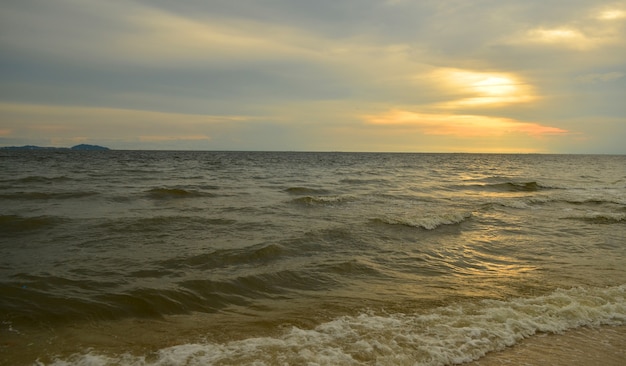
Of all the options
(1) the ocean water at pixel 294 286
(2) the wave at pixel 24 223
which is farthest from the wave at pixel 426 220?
(2) the wave at pixel 24 223

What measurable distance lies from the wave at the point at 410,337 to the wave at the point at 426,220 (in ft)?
21.1

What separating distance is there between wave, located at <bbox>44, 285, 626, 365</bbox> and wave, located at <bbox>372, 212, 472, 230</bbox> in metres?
6.43

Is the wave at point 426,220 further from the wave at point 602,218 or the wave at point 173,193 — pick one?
the wave at point 173,193

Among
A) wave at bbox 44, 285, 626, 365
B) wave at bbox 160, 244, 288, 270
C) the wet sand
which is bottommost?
the wet sand

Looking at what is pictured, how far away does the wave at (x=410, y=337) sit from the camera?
4543mm

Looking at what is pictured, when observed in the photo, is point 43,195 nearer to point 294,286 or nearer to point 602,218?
point 294,286

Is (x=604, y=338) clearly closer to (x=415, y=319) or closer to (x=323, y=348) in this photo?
(x=415, y=319)

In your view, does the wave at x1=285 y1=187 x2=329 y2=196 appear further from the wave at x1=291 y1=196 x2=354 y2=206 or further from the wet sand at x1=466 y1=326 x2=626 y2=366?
the wet sand at x1=466 y1=326 x2=626 y2=366

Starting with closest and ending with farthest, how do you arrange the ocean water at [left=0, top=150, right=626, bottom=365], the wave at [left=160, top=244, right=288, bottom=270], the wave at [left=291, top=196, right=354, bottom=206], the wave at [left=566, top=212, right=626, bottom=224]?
1. the ocean water at [left=0, top=150, right=626, bottom=365]
2. the wave at [left=160, top=244, right=288, bottom=270]
3. the wave at [left=566, top=212, right=626, bottom=224]
4. the wave at [left=291, top=196, right=354, bottom=206]

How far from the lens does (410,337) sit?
5.17 meters

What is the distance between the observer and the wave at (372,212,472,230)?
13.1m

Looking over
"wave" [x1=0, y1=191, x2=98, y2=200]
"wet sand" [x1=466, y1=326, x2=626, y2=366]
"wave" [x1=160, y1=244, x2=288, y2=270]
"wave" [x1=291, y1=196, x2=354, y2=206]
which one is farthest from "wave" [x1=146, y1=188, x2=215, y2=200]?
"wet sand" [x1=466, y1=326, x2=626, y2=366]

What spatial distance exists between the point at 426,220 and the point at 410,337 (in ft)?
28.9

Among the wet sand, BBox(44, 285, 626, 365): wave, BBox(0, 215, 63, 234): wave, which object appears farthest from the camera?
BBox(0, 215, 63, 234): wave
